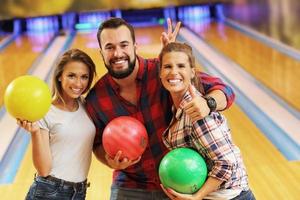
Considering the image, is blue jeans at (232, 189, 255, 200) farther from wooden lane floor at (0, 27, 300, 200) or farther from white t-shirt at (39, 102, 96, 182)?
wooden lane floor at (0, 27, 300, 200)

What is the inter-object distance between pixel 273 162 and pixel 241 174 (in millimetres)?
1325

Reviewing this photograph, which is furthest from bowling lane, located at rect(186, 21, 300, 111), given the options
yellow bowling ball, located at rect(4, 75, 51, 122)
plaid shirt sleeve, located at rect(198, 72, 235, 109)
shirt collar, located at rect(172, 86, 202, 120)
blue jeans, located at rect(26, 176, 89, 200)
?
yellow bowling ball, located at rect(4, 75, 51, 122)

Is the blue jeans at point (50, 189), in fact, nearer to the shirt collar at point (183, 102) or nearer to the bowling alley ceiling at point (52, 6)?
the shirt collar at point (183, 102)

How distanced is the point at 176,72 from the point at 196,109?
16cm

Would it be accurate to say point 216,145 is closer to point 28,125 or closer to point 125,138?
point 125,138

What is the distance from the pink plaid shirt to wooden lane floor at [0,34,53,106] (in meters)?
2.88

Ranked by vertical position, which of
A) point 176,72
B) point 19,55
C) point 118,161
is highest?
point 176,72

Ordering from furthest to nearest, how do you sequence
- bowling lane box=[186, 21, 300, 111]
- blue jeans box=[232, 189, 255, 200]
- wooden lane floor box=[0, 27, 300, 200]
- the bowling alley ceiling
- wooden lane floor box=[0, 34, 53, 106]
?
the bowling alley ceiling
wooden lane floor box=[0, 34, 53, 106]
bowling lane box=[186, 21, 300, 111]
wooden lane floor box=[0, 27, 300, 200]
blue jeans box=[232, 189, 255, 200]

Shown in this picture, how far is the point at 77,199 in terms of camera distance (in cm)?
187

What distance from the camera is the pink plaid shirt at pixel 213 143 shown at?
64.8 inches

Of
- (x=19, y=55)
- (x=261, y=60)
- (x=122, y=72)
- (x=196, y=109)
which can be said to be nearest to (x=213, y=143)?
(x=196, y=109)

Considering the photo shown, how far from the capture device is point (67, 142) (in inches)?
71.5

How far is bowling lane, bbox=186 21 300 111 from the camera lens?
4.29 m

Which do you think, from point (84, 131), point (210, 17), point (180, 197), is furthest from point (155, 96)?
point (210, 17)
